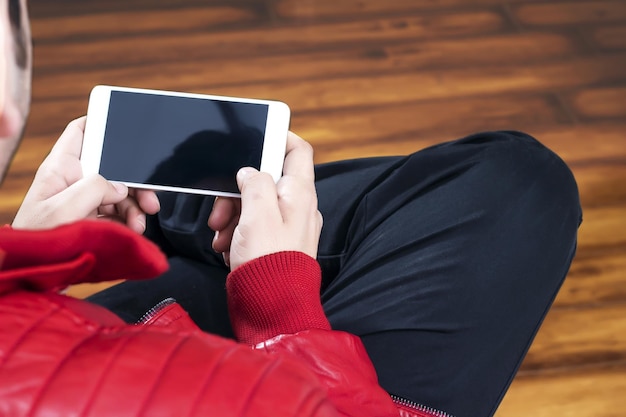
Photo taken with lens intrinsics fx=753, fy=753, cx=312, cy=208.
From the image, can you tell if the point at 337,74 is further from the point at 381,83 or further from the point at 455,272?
the point at 455,272

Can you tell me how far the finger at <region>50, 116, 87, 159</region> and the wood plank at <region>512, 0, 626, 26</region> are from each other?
4.08 feet

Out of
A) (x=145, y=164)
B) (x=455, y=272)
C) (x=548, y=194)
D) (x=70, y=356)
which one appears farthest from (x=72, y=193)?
(x=548, y=194)

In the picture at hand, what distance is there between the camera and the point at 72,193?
0.66 m

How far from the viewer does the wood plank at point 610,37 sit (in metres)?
1.68

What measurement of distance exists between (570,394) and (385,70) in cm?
79

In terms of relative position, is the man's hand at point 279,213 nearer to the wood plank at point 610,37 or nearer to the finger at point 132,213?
the finger at point 132,213

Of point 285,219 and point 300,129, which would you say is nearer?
point 285,219

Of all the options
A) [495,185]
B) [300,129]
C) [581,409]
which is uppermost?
[495,185]

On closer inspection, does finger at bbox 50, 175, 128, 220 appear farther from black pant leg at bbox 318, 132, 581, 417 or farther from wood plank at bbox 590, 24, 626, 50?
wood plank at bbox 590, 24, 626, 50

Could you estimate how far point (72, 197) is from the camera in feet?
2.15

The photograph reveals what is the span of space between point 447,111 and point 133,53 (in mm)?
699

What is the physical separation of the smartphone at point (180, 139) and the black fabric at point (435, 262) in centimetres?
9

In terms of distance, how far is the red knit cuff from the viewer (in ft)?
2.08

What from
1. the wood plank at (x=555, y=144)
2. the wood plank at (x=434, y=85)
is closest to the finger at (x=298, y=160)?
the wood plank at (x=555, y=144)
